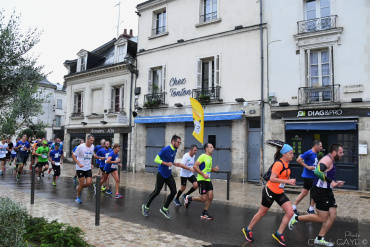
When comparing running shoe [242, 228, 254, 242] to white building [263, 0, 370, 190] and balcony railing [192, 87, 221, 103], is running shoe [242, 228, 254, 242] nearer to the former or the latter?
white building [263, 0, 370, 190]

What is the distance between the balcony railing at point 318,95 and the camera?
12117mm

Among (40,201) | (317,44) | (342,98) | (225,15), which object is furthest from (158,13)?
(40,201)

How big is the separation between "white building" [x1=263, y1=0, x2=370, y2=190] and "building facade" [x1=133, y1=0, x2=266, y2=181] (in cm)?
93

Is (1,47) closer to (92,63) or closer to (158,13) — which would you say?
(158,13)

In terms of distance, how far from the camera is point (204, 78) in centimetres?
1636

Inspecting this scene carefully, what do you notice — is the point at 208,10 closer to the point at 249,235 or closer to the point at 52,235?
the point at 249,235

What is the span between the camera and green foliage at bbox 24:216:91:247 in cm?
425

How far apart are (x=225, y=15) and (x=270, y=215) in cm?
1112

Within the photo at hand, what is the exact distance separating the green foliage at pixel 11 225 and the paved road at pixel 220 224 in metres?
3.01

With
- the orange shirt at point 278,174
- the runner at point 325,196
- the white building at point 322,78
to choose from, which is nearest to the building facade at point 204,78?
the white building at point 322,78

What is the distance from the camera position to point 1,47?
524 centimetres

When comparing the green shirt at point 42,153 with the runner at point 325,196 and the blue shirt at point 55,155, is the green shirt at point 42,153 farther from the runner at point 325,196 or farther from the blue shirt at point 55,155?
the runner at point 325,196

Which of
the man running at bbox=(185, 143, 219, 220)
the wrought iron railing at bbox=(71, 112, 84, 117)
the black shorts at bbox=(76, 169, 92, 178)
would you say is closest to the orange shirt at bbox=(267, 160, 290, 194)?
the man running at bbox=(185, 143, 219, 220)

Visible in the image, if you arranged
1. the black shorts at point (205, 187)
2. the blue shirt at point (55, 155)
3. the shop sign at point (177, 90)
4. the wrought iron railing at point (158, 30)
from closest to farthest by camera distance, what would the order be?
1. the black shorts at point (205, 187)
2. the blue shirt at point (55, 155)
3. the shop sign at point (177, 90)
4. the wrought iron railing at point (158, 30)
